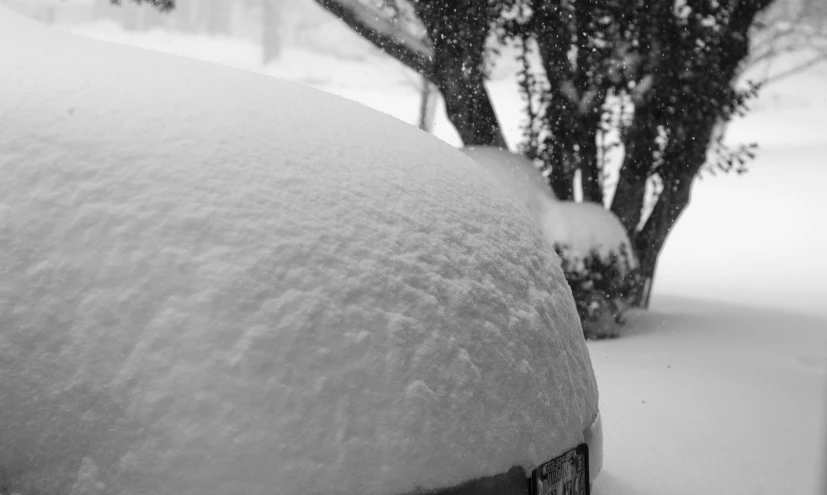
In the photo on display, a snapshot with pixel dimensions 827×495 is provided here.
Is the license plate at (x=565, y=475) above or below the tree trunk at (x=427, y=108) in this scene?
below

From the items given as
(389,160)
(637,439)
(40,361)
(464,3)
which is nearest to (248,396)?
(40,361)

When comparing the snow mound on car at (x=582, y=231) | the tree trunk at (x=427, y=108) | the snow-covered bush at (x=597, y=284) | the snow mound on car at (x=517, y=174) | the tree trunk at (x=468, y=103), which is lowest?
the snow-covered bush at (x=597, y=284)

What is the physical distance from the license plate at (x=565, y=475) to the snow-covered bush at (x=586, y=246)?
3975 millimetres

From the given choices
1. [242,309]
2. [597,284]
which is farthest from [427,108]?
[242,309]

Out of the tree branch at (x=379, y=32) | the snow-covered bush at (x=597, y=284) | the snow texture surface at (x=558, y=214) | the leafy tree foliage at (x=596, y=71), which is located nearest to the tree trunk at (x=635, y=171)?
the leafy tree foliage at (x=596, y=71)

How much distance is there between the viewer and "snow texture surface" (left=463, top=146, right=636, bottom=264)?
566 centimetres

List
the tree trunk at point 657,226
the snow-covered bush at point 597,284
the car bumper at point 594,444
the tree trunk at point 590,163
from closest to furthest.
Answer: the car bumper at point 594,444, the snow-covered bush at point 597,284, the tree trunk at point 590,163, the tree trunk at point 657,226

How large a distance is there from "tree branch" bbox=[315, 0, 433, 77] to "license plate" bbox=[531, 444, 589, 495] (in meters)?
5.43

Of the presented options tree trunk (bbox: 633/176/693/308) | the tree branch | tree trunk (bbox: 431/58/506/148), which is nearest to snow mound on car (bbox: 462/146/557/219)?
tree trunk (bbox: 431/58/506/148)

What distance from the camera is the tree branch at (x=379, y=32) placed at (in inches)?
261

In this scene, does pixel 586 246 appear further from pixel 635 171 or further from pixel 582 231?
pixel 635 171

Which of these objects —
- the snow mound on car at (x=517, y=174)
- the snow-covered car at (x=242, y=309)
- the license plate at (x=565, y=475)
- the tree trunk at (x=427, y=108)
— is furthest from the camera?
the tree trunk at (x=427, y=108)

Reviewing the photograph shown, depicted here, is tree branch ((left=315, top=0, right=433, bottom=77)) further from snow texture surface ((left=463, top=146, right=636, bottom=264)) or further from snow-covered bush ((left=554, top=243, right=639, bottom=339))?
snow-covered bush ((left=554, top=243, right=639, bottom=339))

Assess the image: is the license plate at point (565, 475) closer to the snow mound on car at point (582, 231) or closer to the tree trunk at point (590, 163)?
the snow mound on car at point (582, 231)
